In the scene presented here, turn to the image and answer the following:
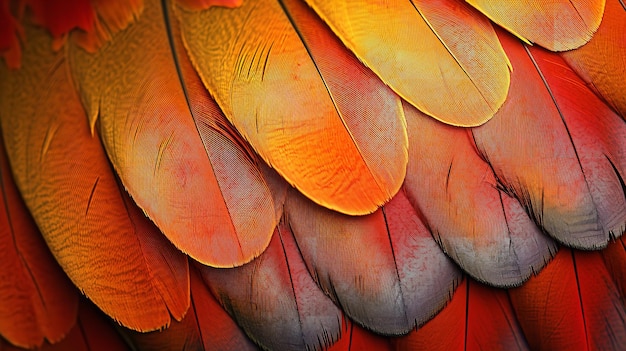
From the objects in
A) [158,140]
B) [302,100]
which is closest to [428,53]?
[302,100]

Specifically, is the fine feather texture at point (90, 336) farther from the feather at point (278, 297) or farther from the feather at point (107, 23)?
the feather at point (107, 23)

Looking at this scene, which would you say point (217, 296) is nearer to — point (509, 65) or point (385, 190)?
point (385, 190)

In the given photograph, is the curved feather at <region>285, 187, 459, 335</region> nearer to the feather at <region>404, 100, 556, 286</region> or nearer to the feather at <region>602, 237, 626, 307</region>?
the feather at <region>404, 100, 556, 286</region>

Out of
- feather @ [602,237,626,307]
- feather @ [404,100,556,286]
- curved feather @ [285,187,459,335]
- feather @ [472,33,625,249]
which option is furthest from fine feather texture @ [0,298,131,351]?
feather @ [602,237,626,307]

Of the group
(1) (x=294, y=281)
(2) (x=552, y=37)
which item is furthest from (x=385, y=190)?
Answer: (2) (x=552, y=37)

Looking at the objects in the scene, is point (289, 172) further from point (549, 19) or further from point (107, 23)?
point (549, 19)

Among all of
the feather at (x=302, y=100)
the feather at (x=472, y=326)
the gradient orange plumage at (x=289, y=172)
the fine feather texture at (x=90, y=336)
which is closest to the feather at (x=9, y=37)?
the gradient orange plumage at (x=289, y=172)
